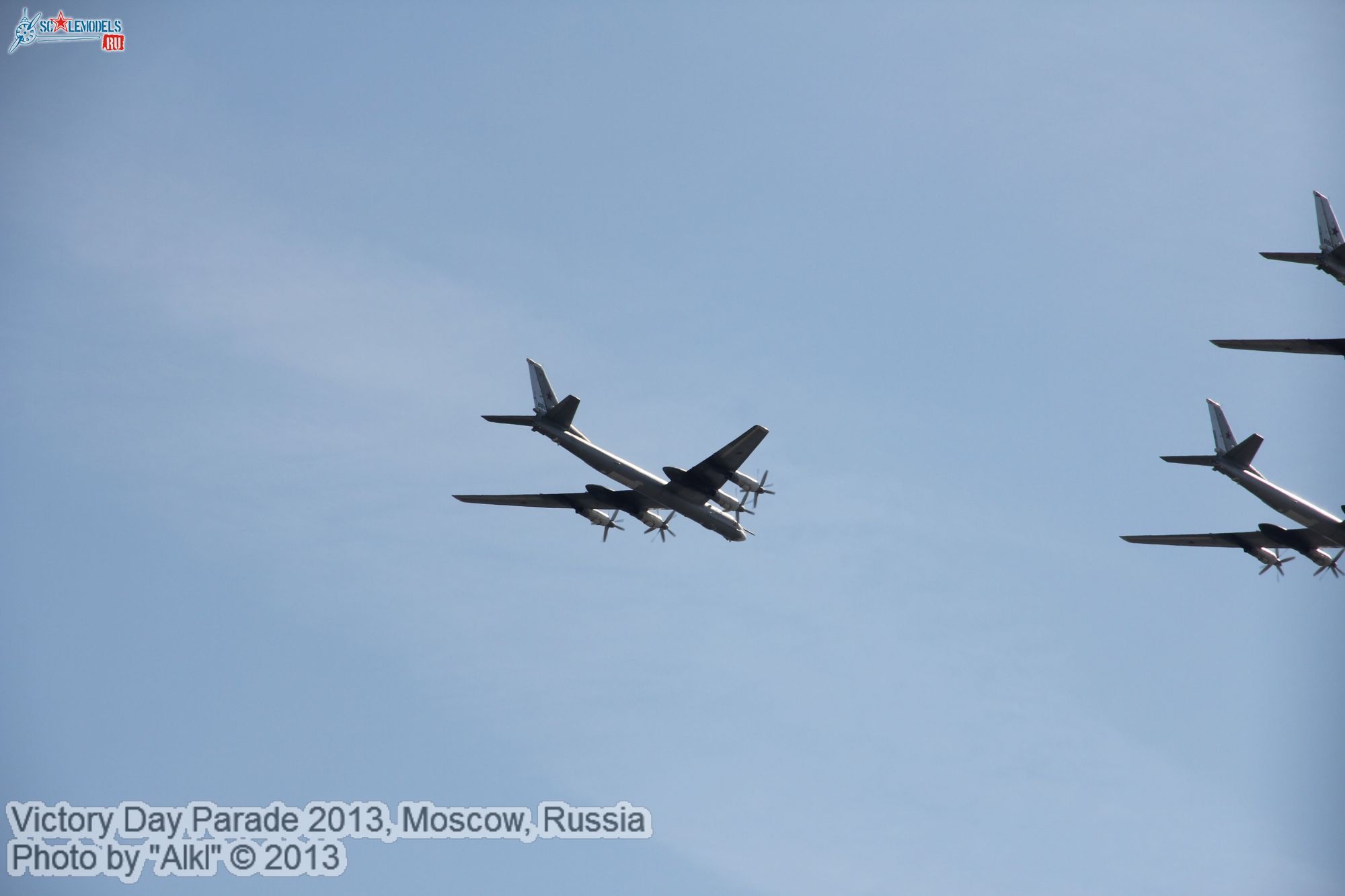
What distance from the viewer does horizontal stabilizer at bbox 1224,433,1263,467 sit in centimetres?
8300

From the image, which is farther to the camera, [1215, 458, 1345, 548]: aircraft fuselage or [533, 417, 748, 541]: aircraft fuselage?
[1215, 458, 1345, 548]: aircraft fuselage

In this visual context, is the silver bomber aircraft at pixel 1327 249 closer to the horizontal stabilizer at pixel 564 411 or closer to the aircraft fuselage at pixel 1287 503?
the aircraft fuselage at pixel 1287 503

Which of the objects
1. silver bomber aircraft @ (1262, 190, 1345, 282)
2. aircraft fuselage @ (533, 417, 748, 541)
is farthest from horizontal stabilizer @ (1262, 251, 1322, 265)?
aircraft fuselage @ (533, 417, 748, 541)

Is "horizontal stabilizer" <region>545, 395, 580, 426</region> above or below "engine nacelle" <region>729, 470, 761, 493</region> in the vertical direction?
above

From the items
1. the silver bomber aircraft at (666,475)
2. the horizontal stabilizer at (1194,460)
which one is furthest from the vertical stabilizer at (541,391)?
the horizontal stabilizer at (1194,460)

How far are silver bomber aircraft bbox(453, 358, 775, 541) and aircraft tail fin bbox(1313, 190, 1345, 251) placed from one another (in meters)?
30.9

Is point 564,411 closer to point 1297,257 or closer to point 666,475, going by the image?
point 666,475

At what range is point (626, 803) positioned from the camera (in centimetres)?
7356

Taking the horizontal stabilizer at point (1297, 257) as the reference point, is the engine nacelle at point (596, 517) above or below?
below

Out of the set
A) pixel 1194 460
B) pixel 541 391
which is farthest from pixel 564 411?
pixel 1194 460

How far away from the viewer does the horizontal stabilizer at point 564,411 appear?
7712cm

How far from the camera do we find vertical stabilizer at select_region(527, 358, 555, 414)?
79688 millimetres

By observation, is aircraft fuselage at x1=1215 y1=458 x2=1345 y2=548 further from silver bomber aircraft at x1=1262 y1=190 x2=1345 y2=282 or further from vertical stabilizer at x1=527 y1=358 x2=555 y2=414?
vertical stabilizer at x1=527 y1=358 x2=555 y2=414

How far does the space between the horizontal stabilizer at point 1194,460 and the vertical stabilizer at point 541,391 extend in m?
32.0
